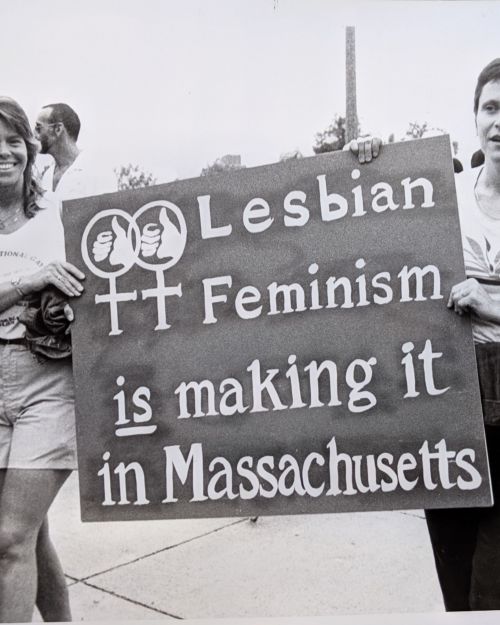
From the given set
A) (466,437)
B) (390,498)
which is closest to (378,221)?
(466,437)

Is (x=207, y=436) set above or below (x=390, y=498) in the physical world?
above

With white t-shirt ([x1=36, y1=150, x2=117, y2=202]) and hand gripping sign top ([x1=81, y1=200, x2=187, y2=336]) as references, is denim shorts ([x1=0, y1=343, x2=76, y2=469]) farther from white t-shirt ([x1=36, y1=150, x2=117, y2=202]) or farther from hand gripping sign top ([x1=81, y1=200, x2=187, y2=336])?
white t-shirt ([x1=36, y1=150, x2=117, y2=202])

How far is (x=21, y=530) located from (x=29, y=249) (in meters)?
1.01

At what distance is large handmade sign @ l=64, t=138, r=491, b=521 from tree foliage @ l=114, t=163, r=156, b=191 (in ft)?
0.14

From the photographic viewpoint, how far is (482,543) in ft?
8.23

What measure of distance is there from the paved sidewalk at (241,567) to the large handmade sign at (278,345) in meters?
0.09

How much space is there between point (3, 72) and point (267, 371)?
4.75 feet

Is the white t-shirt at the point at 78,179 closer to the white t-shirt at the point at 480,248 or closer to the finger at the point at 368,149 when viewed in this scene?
the finger at the point at 368,149

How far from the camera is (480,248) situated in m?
2.44

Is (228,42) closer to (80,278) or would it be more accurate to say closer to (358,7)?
(358,7)

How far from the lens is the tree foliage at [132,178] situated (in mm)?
2531

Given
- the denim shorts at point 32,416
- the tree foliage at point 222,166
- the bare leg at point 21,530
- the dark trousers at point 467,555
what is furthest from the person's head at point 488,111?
the bare leg at point 21,530

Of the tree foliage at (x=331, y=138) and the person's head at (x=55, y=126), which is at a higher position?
the person's head at (x=55, y=126)

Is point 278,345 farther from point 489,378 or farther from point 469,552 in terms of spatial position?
point 469,552
